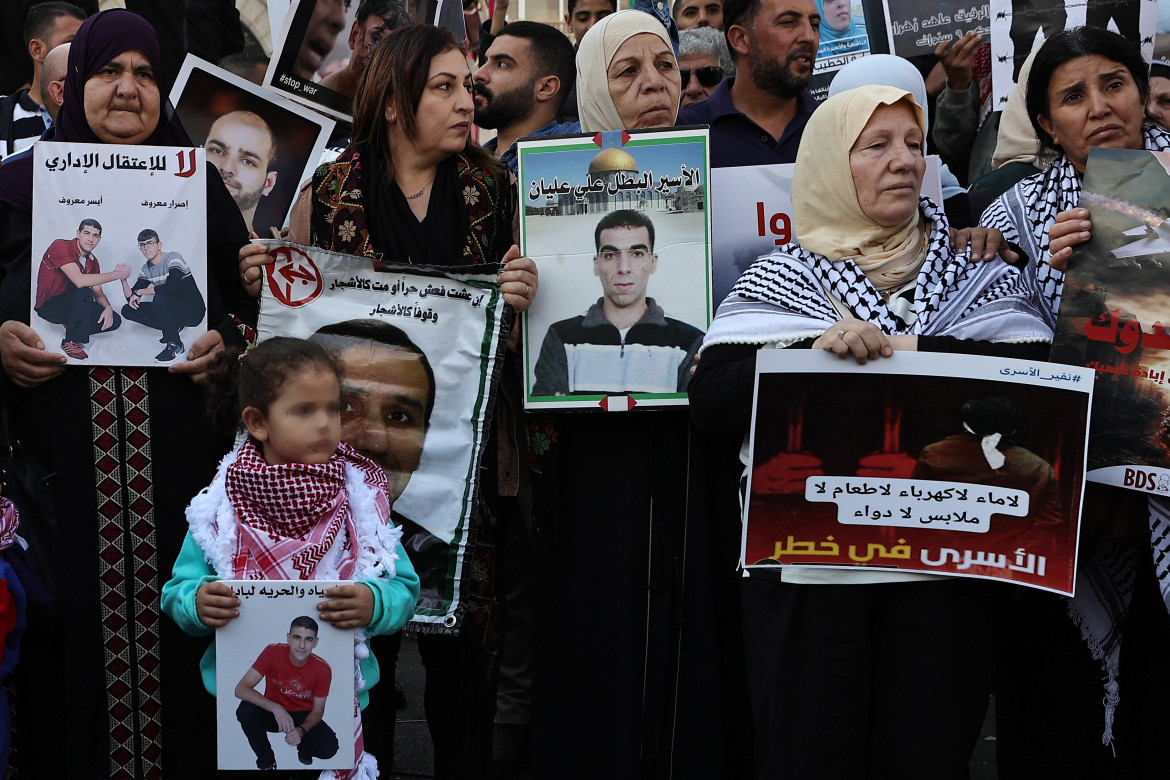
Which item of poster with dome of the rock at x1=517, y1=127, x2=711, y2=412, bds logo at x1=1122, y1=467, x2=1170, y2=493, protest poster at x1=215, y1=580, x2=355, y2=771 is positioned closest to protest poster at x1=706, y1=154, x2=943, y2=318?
poster with dome of the rock at x1=517, y1=127, x2=711, y2=412

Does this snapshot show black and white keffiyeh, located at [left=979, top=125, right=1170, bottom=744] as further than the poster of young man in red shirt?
Yes

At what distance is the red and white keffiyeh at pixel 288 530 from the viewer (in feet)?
9.91

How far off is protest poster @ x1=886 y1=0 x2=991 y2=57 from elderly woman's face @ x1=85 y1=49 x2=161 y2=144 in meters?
2.92

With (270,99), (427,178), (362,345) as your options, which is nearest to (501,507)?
(362,345)

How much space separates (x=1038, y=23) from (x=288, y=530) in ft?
11.3

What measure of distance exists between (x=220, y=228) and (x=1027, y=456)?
234 cm

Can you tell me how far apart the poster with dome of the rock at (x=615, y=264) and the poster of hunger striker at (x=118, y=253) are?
963mm

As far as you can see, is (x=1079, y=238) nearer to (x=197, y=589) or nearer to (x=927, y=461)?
(x=927, y=461)

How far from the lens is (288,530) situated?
3.06 m

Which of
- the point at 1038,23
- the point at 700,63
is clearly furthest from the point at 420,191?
the point at 1038,23

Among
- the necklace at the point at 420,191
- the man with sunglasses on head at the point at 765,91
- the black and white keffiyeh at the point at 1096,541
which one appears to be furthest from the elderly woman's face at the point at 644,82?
the black and white keffiyeh at the point at 1096,541

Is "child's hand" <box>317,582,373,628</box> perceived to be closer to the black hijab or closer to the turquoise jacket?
the turquoise jacket

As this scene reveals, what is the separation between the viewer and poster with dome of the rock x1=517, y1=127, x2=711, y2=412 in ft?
12.0

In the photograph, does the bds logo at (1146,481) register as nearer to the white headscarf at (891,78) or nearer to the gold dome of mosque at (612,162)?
the white headscarf at (891,78)
